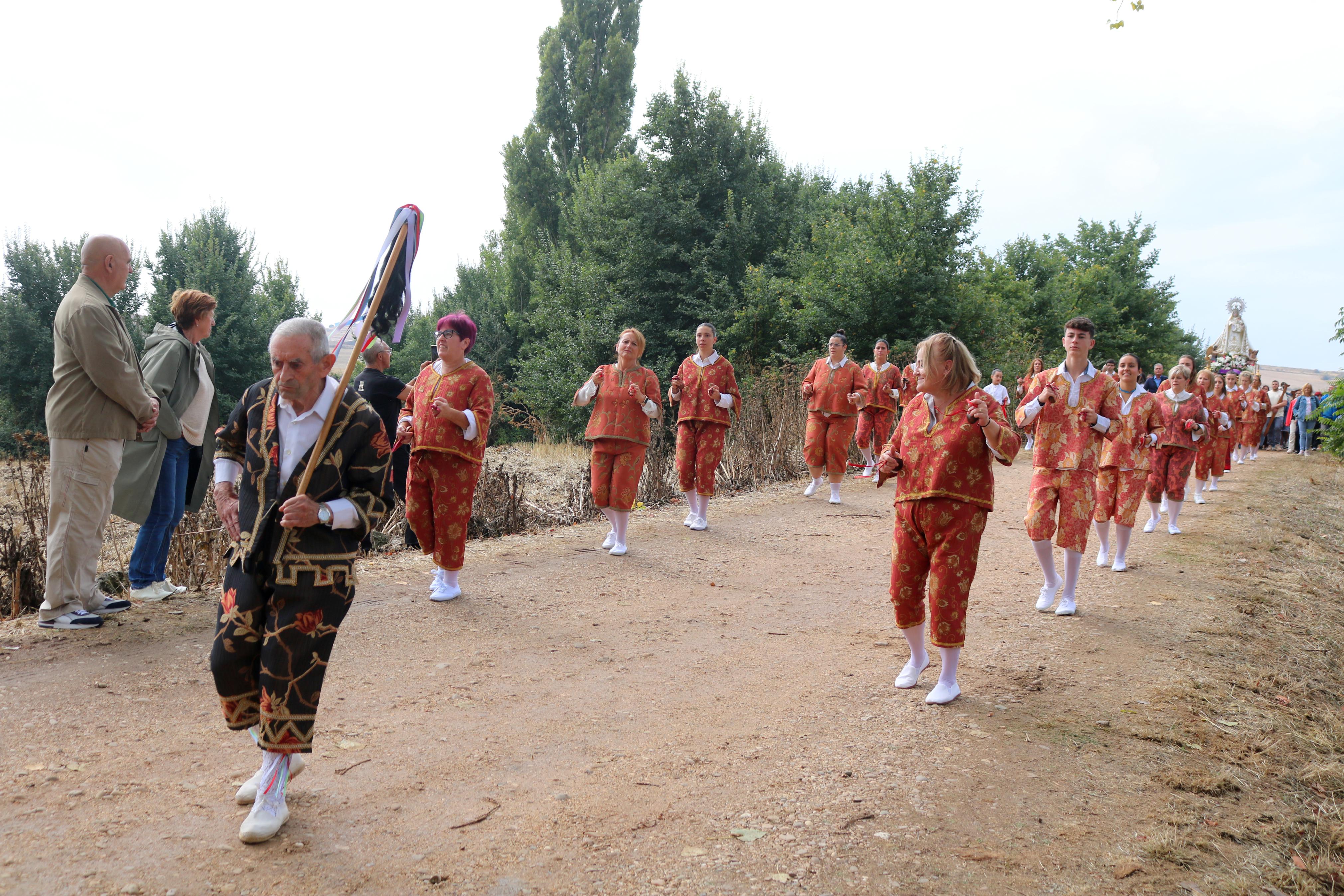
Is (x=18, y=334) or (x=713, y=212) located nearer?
(x=18, y=334)

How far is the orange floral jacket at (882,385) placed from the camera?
13.7m

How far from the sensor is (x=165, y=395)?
18.8ft

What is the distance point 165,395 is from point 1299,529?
12.5 metres

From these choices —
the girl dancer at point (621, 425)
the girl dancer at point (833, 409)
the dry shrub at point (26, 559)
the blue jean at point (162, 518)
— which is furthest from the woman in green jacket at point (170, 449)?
the girl dancer at point (833, 409)

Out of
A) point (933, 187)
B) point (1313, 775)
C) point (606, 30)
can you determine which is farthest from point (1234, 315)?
point (1313, 775)

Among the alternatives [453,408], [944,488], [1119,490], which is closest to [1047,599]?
[1119,490]

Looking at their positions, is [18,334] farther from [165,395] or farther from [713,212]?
[165,395]

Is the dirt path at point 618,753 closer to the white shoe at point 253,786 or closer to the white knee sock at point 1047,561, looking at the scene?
the white shoe at point 253,786

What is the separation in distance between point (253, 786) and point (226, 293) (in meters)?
25.4

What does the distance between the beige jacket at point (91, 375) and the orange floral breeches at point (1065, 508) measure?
19.3 ft

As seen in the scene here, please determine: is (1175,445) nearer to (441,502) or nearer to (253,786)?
(441,502)

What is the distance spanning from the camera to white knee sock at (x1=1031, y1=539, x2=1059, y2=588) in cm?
642

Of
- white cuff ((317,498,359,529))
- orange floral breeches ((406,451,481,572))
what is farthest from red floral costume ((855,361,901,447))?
white cuff ((317,498,359,529))

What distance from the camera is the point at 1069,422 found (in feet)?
21.1
